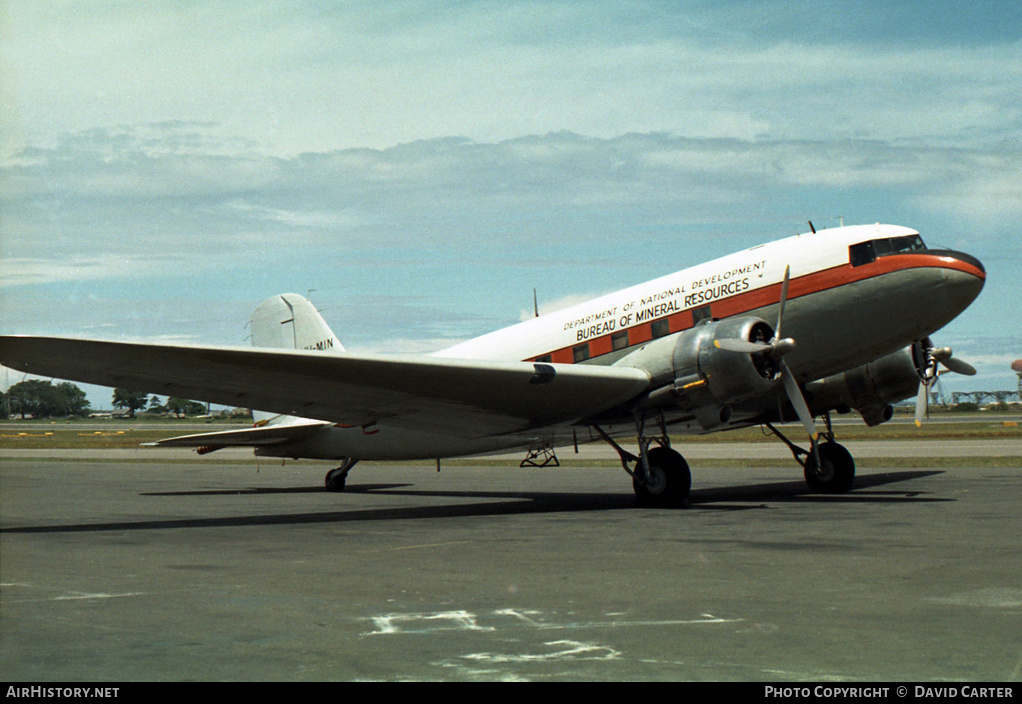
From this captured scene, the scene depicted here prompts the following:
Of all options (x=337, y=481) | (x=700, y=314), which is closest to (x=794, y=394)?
(x=700, y=314)

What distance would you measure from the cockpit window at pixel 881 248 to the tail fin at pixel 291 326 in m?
14.0

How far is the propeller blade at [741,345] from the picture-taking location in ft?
56.5

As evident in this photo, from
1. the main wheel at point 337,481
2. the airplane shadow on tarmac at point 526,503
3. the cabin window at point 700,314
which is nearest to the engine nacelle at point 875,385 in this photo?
the airplane shadow on tarmac at point 526,503

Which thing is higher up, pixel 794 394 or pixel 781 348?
pixel 781 348

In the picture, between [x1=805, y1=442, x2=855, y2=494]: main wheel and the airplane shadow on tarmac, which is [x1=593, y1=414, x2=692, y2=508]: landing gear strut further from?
[x1=805, y1=442, x2=855, y2=494]: main wheel

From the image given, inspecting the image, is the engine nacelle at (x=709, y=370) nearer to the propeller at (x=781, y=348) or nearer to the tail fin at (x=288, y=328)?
the propeller at (x=781, y=348)

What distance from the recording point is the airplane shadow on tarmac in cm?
1719

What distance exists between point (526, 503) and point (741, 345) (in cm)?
659

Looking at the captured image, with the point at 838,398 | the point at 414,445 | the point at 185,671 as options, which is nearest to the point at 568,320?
the point at 414,445

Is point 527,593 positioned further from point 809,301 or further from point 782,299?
point 809,301

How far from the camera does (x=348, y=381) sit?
17250 mm

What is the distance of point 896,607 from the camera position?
7887mm

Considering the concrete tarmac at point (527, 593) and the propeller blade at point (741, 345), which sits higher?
the propeller blade at point (741, 345)
